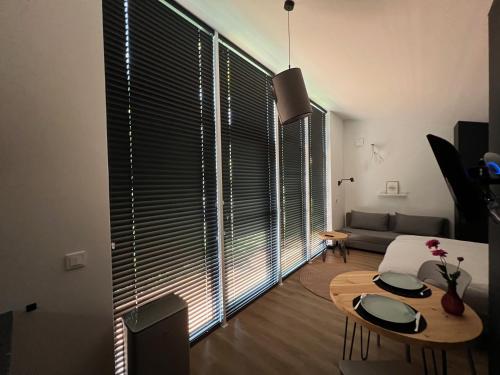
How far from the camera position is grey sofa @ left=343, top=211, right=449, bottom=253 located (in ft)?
13.4

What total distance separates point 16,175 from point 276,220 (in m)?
2.44

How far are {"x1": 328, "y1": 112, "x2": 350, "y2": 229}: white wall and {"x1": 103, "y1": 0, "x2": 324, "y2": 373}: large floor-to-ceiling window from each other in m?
2.18

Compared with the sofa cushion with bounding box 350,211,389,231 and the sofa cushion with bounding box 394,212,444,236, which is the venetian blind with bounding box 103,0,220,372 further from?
the sofa cushion with bounding box 394,212,444,236

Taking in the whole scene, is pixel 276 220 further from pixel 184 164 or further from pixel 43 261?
pixel 43 261

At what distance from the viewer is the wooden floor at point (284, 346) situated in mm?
1659

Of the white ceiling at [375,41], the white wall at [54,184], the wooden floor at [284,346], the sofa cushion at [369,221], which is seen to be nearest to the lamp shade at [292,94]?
the white ceiling at [375,41]

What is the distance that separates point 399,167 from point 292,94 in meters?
4.06

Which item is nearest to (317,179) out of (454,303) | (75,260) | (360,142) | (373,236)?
(373,236)

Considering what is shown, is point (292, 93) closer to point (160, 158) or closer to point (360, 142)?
point (160, 158)

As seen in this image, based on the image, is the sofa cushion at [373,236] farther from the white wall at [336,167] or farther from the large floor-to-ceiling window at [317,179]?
the large floor-to-ceiling window at [317,179]

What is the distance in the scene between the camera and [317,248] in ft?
13.7

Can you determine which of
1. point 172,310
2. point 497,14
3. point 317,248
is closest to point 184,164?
point 172,310

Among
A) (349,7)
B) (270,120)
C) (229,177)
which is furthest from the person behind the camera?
(270,120)

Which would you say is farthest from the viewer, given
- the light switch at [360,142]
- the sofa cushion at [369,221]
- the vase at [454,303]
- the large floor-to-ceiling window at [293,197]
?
the light switch at [360,142]
